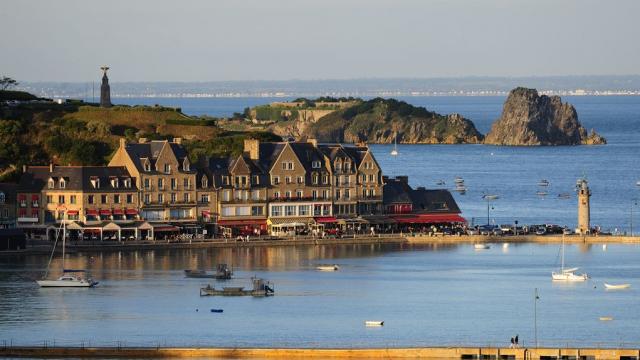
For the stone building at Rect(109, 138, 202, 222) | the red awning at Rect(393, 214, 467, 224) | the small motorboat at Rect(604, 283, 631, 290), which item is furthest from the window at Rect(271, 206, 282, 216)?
Result: the small motorboat at Rect(604, 283, 631, 290)

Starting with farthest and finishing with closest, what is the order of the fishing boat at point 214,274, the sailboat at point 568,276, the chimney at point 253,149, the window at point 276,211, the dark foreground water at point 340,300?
the chimney at point 253,149, the window at point 276,211, the sailboat at point 568,276, the fishing boat at point 214,274, the dark foreground water at point 340,300

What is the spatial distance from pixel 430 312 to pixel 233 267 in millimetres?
21333

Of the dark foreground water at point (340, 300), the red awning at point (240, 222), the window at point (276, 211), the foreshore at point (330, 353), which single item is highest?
the window at point (276, 211)

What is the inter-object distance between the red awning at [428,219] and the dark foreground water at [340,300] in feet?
22.8

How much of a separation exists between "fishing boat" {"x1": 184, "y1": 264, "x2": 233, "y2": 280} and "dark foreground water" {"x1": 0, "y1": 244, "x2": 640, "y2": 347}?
0.71 metres

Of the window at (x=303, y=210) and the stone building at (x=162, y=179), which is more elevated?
the stone building at (x=162, y=179)

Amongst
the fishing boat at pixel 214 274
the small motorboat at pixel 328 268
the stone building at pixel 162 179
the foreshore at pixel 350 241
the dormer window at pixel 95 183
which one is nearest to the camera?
the fishing boat at pixel 214 274

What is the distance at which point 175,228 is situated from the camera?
119 m

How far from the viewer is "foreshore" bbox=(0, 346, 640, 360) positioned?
71.6 meters

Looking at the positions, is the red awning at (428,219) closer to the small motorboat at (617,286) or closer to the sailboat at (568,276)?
the sailboat at (568,276)

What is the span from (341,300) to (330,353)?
18.7 meters

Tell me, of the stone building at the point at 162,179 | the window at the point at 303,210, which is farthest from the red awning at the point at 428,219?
the stone building at the point at 162,179

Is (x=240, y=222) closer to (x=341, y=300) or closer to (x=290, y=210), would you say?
(x=290, y=210)

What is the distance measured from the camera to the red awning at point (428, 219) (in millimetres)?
125438
